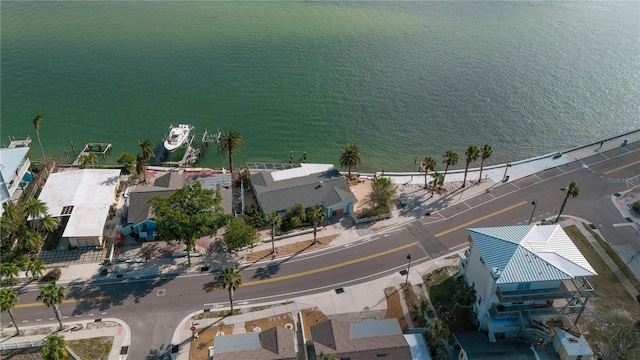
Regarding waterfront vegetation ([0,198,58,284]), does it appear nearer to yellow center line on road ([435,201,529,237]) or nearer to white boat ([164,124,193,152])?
white boat ([164,124,193,152])

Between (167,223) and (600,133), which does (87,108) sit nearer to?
(167,223)

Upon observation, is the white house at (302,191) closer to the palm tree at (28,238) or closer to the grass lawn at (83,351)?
the grass lawn at (83,351)

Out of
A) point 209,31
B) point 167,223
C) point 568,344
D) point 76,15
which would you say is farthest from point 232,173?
point 76,15

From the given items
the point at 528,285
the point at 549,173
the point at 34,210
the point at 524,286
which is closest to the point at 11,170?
the point at 34,210

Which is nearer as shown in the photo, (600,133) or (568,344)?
(568,344)

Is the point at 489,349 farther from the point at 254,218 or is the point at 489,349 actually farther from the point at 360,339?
the point at 254,218

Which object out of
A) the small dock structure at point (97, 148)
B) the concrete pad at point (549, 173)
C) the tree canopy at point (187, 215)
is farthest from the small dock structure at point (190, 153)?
the concrete pad at point (549, 173)
